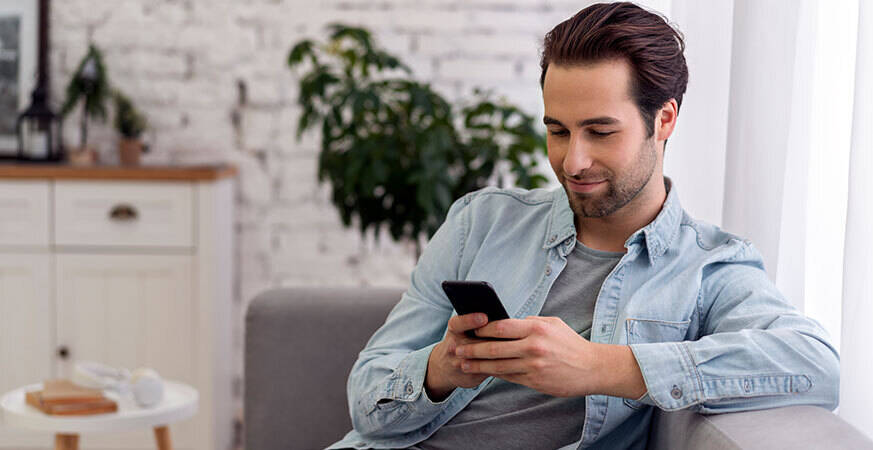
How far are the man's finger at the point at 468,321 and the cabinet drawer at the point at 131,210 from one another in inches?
71.8

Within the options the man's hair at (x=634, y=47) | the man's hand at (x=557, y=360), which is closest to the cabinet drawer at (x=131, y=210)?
the man's hair at (x=634, y=47)

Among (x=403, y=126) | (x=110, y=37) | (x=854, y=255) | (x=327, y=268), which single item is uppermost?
(x=110, y=37)

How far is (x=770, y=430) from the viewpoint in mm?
994

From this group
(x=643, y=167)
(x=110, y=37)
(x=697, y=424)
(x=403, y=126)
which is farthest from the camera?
(x=110, y=37)

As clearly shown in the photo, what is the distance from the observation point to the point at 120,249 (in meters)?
2.78

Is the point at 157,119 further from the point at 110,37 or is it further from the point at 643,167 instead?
the point at 643,167

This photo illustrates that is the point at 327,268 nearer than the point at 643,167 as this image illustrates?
No

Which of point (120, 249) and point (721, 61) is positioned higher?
point (721, 61)

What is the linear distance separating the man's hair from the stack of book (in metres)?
1.23

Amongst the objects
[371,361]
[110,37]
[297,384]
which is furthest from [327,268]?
[371,361]

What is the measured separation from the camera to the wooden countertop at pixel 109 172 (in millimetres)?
2723

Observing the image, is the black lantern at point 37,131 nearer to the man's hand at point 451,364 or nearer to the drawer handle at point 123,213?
the drawer handle at point 123,213

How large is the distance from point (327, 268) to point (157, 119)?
0.80m

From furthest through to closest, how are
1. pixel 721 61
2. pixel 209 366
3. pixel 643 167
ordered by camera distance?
1. pixel 209 366
2. pixel 721 61
3. pixel 643 167
